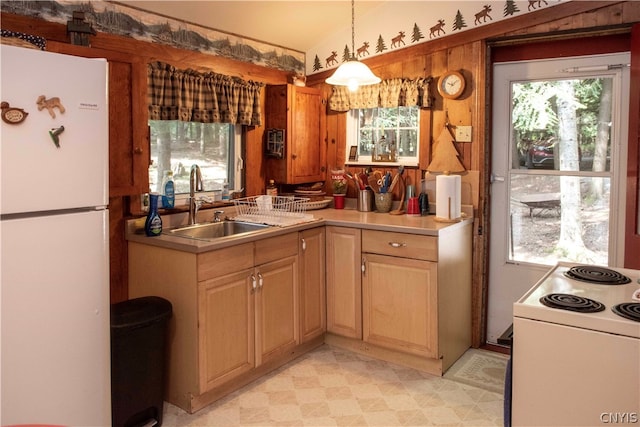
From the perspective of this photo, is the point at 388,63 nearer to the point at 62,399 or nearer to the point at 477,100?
the point at 477,100

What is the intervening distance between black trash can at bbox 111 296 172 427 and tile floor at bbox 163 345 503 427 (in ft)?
0.58

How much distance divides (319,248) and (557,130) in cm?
170

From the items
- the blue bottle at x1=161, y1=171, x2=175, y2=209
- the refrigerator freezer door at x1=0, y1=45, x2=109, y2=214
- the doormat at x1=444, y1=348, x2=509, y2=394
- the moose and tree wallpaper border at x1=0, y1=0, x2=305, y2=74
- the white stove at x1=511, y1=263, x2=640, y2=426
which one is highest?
the moose and tree wallpaper border at x1=0, y1=0, x2=305, y2=74

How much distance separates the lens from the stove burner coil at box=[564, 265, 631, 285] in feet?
6.86

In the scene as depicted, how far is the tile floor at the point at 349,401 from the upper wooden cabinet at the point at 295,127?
1.41 m

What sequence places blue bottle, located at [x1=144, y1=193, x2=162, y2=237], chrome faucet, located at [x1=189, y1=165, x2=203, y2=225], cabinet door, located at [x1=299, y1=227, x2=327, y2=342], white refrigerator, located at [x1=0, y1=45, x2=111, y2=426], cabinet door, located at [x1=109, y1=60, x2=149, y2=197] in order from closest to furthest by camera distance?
white refrigerator, located at [x1=0, y1=45, x2=111, y2=426]
cabinet door, located at [x1=109, y1=60, x2=149, y2=197]
blue bottle, located at [x1=144, y1=193, x2=162, y2=237]
chrome faucet, located at [x1=189, y1=165, x2=203, y2=225]
cabinet door, located at [x1=299, y1=227, x2=327, y2=342]

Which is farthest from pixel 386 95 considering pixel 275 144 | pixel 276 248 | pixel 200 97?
pixel 276 248

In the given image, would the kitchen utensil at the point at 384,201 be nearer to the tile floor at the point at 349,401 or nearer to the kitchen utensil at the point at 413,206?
the kitchen utensil at the point at 413,206

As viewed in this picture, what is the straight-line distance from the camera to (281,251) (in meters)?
3.29

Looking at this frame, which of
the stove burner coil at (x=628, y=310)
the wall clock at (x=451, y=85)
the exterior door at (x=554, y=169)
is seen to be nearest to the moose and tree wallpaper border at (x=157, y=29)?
the wall clock at (x=451, y=85)

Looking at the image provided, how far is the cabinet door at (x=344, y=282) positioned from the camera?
11.6ft

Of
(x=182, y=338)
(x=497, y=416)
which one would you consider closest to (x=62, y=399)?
(x=182, y=338)

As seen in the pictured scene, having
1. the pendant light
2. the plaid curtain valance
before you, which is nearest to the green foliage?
the pendant light

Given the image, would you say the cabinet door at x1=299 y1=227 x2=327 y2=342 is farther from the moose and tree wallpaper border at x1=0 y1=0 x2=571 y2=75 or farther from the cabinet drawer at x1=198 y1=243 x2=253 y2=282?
the moose and tree wallpaper border at x1=0 y1=0 x2=571 y2=75
